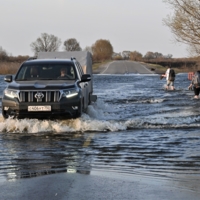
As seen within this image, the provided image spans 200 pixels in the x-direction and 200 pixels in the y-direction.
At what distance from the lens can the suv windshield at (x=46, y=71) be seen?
46.3ft

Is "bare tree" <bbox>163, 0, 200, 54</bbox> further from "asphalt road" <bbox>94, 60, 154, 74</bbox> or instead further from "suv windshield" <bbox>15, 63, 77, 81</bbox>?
"asphalt road" <bbox>94, 60, 154, 74</bbox>

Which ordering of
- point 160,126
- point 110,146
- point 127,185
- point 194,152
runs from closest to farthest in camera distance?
point 127,185 → point 194,152 → point 110,146 → point 160,126

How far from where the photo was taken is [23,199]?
6.20 metres

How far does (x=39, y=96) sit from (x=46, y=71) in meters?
1.60

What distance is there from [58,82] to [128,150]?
3.71 m

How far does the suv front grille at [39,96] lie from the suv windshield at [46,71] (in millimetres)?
1208

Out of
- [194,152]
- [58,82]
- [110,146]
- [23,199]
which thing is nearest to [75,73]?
[58,82]

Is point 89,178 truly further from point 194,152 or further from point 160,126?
point 160,126

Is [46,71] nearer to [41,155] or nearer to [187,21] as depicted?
[41,155]

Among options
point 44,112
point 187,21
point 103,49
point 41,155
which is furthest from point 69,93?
point 103,49

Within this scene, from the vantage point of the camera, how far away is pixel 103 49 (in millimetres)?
191250

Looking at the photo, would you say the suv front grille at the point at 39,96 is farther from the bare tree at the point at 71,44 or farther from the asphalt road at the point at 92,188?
the bare tree at the point at 71,44

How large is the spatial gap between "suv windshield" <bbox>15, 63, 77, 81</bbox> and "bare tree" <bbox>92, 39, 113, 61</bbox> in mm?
171000

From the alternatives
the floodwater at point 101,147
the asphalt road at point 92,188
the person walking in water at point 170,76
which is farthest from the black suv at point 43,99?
the person walking in water at point 170,76
